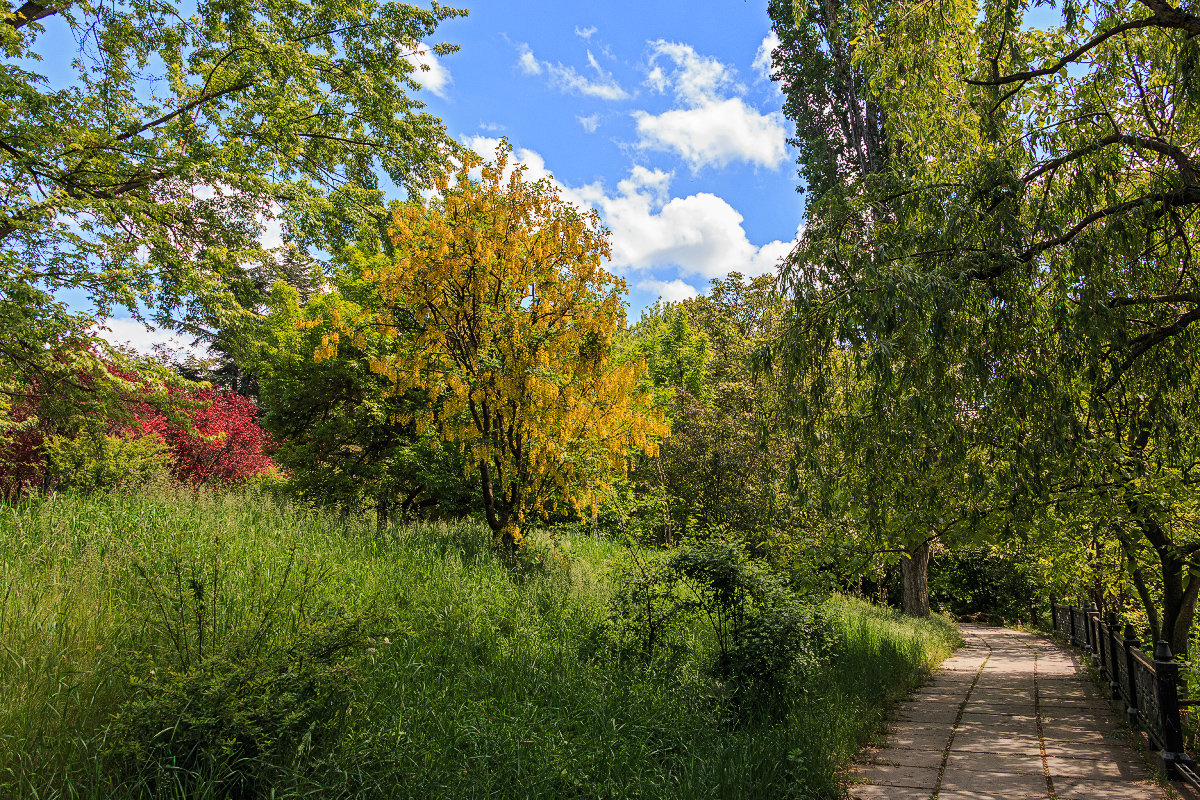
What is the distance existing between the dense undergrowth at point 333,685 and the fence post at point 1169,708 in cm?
205

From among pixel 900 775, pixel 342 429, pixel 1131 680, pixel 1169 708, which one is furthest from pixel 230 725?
pixel 342 429

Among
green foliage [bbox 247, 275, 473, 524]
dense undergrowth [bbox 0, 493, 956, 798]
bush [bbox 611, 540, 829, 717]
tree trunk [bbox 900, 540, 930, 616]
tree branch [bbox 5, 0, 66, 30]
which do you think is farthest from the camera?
tree trunk [bbox 900, 540, 930, 616]

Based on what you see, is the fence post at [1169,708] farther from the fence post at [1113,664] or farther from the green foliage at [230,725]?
the green foliage at [230,725]

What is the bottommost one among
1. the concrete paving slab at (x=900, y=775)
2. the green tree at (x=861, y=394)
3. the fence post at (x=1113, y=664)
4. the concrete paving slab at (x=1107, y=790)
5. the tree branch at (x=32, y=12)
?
the concrete paving slab at (x=900, y=775)

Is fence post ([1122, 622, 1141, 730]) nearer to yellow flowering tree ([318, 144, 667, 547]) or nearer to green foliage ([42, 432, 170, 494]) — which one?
yellow flowering tree ([318, 144, 667, 547])

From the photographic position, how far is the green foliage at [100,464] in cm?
1027

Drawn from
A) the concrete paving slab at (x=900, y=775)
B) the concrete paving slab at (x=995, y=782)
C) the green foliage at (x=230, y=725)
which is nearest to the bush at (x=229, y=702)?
the green foliage at (x=230, y=725)

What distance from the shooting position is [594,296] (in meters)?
8.27

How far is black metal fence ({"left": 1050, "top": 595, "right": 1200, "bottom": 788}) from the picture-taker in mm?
4398

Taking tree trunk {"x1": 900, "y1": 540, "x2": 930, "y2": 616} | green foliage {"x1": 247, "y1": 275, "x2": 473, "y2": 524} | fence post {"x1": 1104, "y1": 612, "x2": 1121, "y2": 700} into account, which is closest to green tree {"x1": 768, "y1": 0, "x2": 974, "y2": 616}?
fence post {"x1": 1104, "y1": 612, "x2": 1121, "y2": 700}

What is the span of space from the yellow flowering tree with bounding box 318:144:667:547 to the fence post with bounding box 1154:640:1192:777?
5.23 metres

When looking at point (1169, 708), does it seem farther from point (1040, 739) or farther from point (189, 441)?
point (189, 441)

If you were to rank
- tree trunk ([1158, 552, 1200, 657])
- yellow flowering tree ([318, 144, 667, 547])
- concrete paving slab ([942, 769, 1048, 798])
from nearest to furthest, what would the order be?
concrete paving slab ([942, 769, 1048, 798])
tree trunk ([1158, 552, 1200, 657])
yellow flowering tree ([318, 144, 667, 547])

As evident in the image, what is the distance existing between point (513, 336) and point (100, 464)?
8551mm
